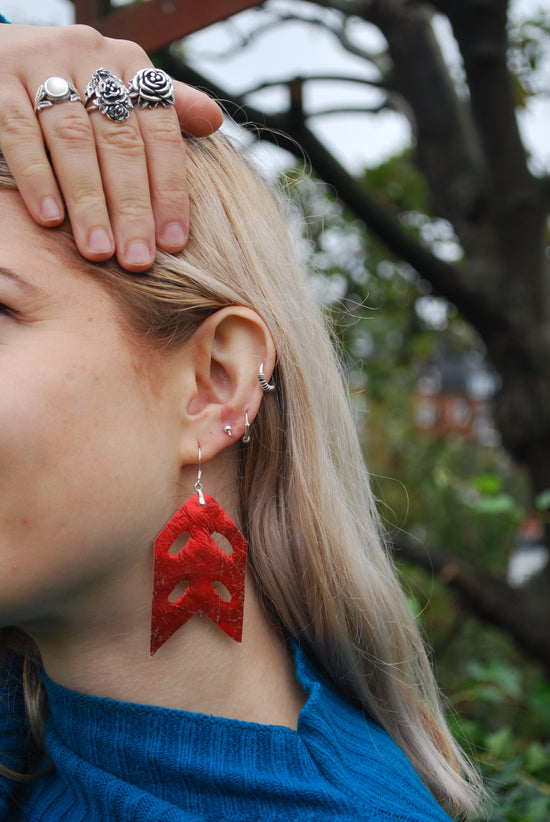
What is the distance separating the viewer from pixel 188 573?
1.29 metres

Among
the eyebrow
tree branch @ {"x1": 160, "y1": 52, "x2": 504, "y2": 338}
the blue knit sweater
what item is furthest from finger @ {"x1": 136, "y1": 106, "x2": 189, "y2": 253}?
tree branch @ {"x1": 160, "y1": 52, "x2": 504, "y2": 338}

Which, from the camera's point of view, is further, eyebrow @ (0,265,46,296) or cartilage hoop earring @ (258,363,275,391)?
cartilage hoop earring @ (258,363,275,391)

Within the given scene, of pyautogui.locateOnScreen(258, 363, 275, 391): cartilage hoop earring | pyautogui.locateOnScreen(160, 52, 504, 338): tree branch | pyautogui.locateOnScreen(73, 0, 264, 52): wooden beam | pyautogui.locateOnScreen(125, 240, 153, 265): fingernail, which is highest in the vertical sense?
pyautogui.locateOnScreen(73, 0, 264, 52): wooden beam

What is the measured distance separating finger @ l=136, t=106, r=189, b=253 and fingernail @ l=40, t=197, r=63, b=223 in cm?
17

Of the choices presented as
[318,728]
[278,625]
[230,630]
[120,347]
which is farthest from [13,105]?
[318,728]

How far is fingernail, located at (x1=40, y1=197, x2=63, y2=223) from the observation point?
1236mm

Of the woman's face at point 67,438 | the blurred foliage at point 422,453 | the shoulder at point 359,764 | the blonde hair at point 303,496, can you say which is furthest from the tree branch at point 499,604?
the woman's face at point 67,438

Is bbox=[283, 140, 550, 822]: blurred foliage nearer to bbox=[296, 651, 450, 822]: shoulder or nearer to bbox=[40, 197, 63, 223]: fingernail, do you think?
bbox=[296, 651, 450, 822]: shoulder

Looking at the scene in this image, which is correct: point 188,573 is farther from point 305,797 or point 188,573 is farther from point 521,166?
Answer: point 521,166

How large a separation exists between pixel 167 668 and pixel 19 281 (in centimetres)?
72

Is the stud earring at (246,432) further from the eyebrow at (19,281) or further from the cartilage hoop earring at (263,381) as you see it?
the eyebrow at (19,281)

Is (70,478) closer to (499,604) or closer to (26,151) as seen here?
(26,151)

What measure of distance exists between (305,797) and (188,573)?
0.41m

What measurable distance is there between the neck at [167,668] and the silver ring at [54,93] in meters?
0.85
